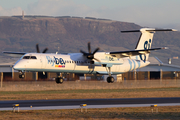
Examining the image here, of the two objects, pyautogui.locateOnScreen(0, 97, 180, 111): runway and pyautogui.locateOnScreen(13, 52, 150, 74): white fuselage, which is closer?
pyautogui.locateOnScreen(0, 97, 180, 111): runway

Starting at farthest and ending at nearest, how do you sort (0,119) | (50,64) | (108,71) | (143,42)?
(143,42)
(108,71)
(50,64)
(0,119)

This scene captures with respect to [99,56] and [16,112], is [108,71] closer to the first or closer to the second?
[99,56]

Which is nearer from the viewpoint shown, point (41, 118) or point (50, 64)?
point (41, 118)

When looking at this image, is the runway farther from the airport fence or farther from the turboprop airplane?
the airport fence

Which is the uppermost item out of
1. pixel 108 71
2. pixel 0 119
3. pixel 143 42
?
pixel 143 42

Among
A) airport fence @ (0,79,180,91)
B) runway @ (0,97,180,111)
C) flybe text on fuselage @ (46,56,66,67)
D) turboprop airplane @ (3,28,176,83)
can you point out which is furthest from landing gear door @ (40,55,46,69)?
airport fence @ (0,79,180,91)

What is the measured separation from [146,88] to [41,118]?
134 feet

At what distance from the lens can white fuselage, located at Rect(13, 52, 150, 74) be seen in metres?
38.8

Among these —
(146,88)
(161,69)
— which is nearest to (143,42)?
(146,88)

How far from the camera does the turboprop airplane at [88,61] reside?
128 feet

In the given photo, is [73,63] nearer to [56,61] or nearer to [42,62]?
[56,61]

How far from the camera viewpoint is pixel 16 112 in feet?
90.1

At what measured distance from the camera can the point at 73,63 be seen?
42969 millimetres

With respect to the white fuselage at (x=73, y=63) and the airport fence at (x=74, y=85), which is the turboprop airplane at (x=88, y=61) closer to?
the white fuselage at (x=73, y=63)
